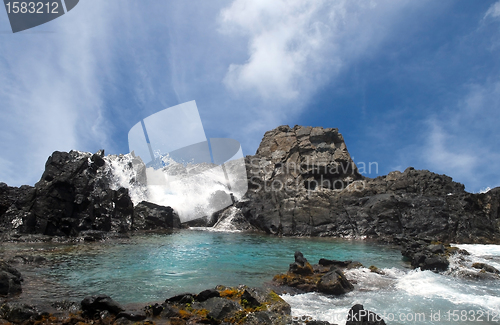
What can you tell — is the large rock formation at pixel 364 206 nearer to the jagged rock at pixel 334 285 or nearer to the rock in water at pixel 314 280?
the rock in water at pixel 314 280

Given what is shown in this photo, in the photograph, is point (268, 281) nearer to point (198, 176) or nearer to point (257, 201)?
Answer: point (257, 201)

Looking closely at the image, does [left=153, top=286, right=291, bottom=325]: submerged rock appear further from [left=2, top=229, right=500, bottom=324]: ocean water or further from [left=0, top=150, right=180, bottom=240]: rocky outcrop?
[left=0, top=150, right=180, bottom=240]: rocky outcrop

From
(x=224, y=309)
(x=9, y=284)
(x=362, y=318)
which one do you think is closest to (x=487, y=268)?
(x=362, y=318)

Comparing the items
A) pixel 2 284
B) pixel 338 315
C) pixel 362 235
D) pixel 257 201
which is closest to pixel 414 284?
pixel 338 315

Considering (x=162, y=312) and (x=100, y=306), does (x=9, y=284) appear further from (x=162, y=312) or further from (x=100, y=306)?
(x=162, y=312)

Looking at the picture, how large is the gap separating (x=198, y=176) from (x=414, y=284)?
55103mm

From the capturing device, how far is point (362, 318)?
8.42 m

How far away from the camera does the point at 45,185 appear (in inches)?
1268

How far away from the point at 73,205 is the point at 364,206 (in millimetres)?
37461

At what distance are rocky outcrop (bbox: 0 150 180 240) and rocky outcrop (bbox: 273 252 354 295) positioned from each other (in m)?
22.9

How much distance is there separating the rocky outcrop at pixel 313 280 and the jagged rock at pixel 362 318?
13.2ft

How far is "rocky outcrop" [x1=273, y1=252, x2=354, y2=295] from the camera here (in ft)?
41.7

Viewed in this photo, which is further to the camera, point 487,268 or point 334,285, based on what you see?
point 487,268

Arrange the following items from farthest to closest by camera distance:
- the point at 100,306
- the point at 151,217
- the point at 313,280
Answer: the point at 151,217, the point at 313,280, the point at 100,306
